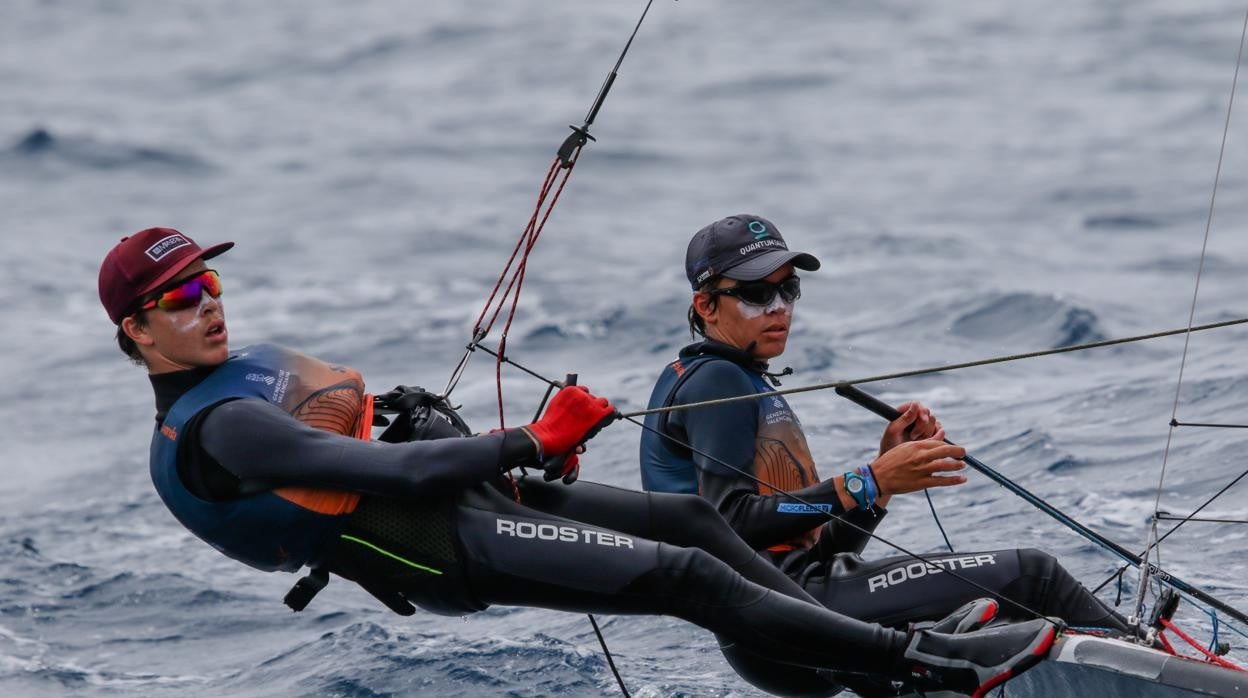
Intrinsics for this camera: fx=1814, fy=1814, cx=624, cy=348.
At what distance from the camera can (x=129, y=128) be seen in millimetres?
20141

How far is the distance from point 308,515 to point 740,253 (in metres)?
1.28

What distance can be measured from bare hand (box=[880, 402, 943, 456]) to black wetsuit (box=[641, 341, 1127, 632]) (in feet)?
0.65

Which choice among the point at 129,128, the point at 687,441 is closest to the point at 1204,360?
the point at 687,441

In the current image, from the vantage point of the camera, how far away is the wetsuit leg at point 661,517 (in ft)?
→ 13.8

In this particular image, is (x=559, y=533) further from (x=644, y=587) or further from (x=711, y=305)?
(x=711, y=305)

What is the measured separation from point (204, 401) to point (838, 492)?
150 cm

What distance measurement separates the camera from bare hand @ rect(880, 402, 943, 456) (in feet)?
14.9

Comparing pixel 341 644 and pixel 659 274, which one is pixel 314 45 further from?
pixel 341 644

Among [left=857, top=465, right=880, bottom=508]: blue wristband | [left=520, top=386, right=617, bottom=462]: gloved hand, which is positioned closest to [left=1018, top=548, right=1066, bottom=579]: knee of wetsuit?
[left=857, top=465, right=880, bottom=508]: blue wristband

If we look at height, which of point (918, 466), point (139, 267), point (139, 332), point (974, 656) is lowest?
point (974, 656)

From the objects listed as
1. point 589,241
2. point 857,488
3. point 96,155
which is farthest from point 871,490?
point 96,155

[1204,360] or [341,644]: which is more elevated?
[1204,360]

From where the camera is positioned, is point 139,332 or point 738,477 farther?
point 738,477

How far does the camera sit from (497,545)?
161 inches
